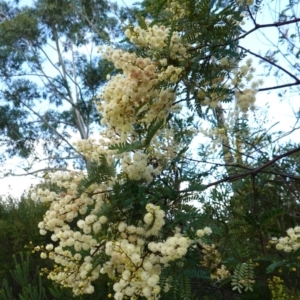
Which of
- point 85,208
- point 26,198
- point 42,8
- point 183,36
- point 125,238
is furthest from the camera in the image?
point 42,8

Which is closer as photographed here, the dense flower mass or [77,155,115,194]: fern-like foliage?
the dense flower mass

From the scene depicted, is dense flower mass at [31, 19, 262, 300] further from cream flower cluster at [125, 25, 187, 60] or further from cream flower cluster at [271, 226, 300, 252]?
cream flower cluster at [271, 226, 300, 252]

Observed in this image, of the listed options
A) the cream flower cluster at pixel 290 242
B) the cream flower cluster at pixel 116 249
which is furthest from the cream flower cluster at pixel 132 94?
the cream flower cluster at pixel 290 242

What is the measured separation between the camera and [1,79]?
11.3m

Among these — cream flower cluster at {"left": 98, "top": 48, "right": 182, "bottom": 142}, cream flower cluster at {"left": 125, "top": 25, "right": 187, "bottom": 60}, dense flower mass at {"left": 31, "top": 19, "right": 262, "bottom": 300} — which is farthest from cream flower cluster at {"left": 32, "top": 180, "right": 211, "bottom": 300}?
cream flower cluster at {"left": 125, "top": 25, "right": 187, "bottom": 60}

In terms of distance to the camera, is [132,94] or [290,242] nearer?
[132,94]

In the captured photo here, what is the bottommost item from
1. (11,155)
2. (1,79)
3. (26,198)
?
(26,198)

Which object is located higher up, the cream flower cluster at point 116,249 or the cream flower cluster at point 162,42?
the cream flower cluster at point 162,42

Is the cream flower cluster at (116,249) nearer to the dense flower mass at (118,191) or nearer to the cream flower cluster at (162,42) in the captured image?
the dense flower mass at (118,191)

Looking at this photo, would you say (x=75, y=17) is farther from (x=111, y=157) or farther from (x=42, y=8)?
(x=111, y=157)

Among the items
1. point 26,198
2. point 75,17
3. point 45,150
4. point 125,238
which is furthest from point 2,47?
point 125,238

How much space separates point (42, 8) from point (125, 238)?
1039 cm

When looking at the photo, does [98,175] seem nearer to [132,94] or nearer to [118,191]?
[118,191]

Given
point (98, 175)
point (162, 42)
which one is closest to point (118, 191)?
point (98, 175)
